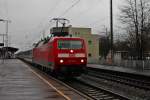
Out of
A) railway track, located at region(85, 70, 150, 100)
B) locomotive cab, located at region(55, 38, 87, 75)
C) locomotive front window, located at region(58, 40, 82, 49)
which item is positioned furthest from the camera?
locomotive front window, located at region(58, 40, 82, 49)

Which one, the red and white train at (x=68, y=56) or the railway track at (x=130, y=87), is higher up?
the red and white train at (x=68, y=56)

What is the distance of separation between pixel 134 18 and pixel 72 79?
773 inches

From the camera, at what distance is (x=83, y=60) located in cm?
2388

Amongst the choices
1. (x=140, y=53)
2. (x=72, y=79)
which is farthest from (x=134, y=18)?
(x=72, y=79)

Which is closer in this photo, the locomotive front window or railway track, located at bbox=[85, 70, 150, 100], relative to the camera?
railway track, located at bbox=[85, 70, 150, 100]

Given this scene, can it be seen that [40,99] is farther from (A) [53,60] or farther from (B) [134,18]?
(B) [134,18]

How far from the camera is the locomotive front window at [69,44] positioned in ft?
79.3

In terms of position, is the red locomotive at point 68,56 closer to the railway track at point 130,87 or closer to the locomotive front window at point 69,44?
the locomotive front window at point 69,44

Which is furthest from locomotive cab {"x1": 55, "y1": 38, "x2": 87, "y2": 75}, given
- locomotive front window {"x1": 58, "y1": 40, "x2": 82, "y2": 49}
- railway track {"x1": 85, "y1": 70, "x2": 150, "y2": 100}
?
railway track {"x1": 85, "y1": 70, "x2": 150, "y2": 100}

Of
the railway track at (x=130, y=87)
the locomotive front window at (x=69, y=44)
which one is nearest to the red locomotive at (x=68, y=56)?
the locomotive front window at (x=69, y=44)

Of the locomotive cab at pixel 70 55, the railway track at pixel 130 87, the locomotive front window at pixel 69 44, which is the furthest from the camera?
the locomotive front window at pixel 69 44

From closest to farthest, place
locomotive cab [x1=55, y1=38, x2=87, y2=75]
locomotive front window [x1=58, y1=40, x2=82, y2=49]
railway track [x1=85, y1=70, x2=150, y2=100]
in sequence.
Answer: railway track [x1=85, y1=70, x2=150, y2=100]
locomotive cab [x1=55, y1=38, x2=87, y2=75]
locomotive front window [x1=58, y1=40, x2=82, y2=49]

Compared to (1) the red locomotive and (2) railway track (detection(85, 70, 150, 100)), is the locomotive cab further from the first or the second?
(2) railway track (detection(85, 70, 150, 100))

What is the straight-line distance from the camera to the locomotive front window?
79.3 feet
